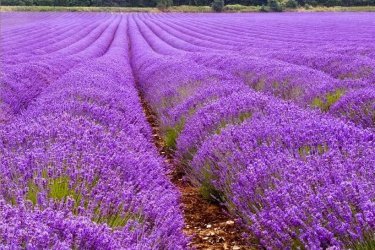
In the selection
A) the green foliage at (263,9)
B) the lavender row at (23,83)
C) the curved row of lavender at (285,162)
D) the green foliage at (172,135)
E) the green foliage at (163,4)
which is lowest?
the green foliage at (263,9)

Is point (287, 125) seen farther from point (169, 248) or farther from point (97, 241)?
point (97, 241)

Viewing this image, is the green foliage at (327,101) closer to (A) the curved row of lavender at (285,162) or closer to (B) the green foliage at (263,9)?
(A) the curved row of lavender at (285,162)

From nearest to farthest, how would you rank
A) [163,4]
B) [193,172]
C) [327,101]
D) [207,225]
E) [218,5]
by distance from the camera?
[207,225] < [193,172] < [327,101] < [218,5] < [163,4]

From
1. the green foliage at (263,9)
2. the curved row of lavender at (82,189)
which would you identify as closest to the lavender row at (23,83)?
the curved row of lavender at (82,189)

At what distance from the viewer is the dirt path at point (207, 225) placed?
10.4 ft

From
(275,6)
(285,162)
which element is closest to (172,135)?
(285,162)

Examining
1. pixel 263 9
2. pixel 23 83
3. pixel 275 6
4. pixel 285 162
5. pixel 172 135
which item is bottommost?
pixel 263 9

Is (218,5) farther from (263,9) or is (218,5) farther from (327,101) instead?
(327,101)

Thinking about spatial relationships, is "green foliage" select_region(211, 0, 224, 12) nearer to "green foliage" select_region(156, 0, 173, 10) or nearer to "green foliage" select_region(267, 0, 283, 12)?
"green foliage" select_region(267, 0, 283, 12)

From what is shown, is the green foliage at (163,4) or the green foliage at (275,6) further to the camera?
the green foliage at (163,4)

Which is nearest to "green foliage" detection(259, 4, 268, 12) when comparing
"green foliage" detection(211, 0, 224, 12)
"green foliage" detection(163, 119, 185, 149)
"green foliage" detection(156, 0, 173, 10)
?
"green foliage" detection(211, 0, 224, 12)

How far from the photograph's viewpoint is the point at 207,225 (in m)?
3.49

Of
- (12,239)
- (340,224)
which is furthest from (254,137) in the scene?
(12,239)

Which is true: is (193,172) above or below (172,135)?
above
